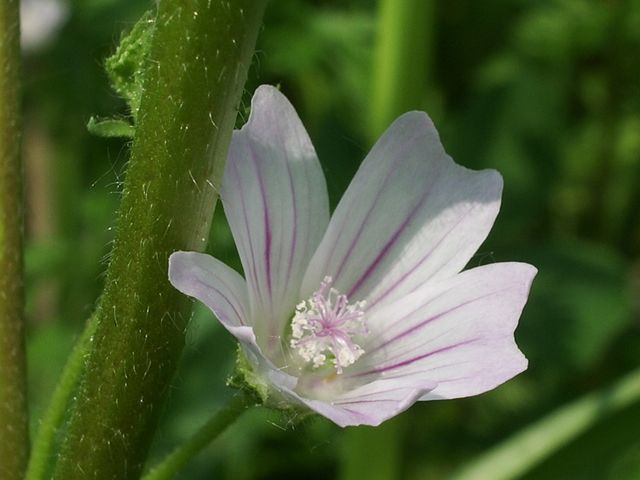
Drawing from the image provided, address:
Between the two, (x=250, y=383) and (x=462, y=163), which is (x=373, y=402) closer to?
(x=250, y=383)

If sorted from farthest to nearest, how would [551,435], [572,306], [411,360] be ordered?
[572,306] < [551,435] < [411,360]

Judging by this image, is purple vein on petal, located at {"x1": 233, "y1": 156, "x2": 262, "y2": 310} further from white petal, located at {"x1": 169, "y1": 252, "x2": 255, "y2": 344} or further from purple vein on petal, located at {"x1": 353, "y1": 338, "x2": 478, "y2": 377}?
purple vein on petal, located at {"x1": 353, "y1": 338, "x2": 478, "y2": 377}

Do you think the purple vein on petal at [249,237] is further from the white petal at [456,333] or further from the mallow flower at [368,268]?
the white petal at [456,333]

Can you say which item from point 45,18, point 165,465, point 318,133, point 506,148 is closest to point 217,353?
point 318,133

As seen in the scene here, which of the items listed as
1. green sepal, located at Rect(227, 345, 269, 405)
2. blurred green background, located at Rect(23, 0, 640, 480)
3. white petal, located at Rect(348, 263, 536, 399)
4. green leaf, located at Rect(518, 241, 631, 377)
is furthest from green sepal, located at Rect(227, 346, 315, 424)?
green leaf, located at Rect(518, 241, 631, 377)

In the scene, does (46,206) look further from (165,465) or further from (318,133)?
(165,465)

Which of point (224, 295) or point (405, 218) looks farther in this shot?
point (405, 218)

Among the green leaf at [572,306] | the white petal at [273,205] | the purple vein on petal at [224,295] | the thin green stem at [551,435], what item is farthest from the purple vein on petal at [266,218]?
the green leaf at [572,306]

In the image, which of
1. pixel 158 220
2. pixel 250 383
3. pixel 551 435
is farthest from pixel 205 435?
pixel 551 435
